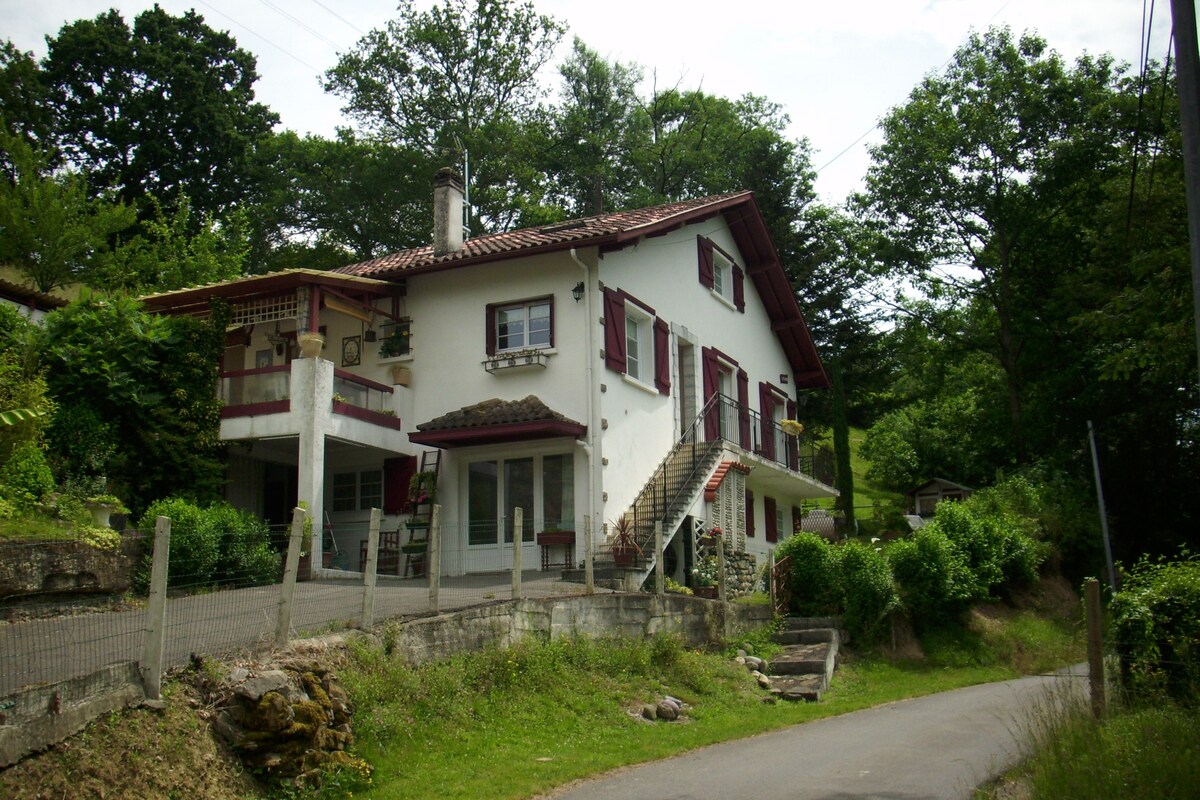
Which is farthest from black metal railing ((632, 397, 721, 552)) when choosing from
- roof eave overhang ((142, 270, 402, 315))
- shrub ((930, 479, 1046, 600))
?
roof eave overhang ((142, 270, 402, 315))

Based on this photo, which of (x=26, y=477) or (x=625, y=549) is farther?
(x=625, y=549)

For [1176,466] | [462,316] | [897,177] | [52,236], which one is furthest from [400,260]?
[1176,466]

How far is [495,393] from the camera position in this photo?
2077 cm

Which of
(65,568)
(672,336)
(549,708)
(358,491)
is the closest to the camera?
(549,708)

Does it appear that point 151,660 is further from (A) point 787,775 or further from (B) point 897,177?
(B) point 897,177

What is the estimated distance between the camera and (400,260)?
23531 mm

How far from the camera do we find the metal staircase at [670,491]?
1927cm

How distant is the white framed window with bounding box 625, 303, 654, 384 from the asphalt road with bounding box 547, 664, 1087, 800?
9406mm

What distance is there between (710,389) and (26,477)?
45.7 ft

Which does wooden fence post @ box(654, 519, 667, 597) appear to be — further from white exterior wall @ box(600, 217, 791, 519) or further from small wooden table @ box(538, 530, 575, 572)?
small wooden table @ box(538, 530, 575, 572)

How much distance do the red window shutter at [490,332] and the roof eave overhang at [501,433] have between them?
5.96 feet

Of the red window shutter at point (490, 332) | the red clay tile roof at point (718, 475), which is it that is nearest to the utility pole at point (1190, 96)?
the red clay tile roof at point (718, 475)

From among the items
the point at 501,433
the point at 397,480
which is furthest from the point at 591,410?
the point at 397,480

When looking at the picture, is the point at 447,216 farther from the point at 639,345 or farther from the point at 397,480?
the point at 397,480
